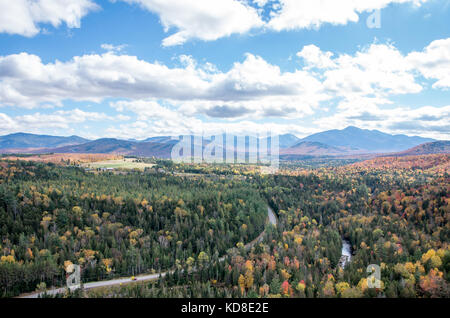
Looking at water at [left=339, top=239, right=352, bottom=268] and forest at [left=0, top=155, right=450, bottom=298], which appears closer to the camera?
forest at [left=0, top=155, right=450, bottom=298]

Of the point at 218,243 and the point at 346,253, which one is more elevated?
the point at 218,243

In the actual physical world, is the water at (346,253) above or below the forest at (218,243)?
below

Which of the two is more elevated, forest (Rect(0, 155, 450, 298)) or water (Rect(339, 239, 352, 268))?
forest (Rect(0, 155, 450, 298))

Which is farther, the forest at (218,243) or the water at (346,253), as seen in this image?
the water at (346,253)

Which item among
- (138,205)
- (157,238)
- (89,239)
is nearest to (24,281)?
(89,239)

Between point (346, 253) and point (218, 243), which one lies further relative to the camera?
point (346, 253)

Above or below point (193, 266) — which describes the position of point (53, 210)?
above
